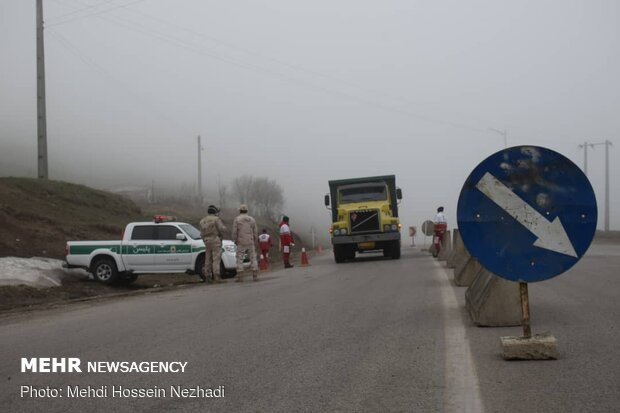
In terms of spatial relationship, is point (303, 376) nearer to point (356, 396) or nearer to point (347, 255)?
point (356, 396)

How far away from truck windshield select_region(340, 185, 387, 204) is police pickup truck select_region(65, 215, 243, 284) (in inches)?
291

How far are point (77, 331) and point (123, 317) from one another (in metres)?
1.52

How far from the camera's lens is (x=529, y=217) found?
6074 mm

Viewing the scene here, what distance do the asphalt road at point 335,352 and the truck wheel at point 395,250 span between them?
43.1 ft

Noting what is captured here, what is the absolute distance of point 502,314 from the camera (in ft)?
26.1

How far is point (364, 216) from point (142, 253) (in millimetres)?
8714

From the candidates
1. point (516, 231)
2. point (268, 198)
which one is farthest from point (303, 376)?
point (268, 198)

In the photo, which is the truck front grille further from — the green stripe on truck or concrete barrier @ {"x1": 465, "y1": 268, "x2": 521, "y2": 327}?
concrete barrier @ {"x1": 465, "y1": 268, "x2": 521, "y2": 327}

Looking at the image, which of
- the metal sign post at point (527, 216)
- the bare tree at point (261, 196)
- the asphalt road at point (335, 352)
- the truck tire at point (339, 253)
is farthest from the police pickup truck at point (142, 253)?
the bare tree at point (261, 196)

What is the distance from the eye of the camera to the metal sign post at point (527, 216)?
5.98 metres

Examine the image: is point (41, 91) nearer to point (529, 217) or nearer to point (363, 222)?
point (363, 222)

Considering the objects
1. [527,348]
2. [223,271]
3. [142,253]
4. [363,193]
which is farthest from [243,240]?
[527,348]

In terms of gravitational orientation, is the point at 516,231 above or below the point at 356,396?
above

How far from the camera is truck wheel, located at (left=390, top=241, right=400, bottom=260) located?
25531 mm
